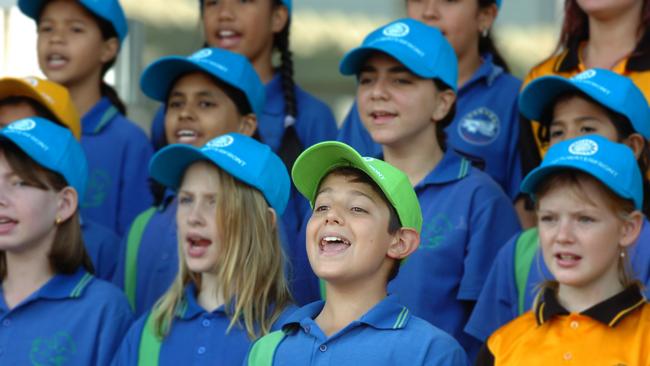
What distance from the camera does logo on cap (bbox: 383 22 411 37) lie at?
205 inches

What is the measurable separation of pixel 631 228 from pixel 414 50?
121 cm

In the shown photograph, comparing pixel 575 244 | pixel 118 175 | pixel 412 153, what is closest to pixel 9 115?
pixel 118 175

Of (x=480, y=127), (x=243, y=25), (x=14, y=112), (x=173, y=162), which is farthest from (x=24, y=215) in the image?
(x=480, y=127)

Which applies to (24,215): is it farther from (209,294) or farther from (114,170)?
(114,170)

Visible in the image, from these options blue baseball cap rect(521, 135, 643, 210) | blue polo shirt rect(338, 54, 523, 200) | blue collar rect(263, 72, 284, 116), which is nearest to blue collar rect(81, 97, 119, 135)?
blue collar rect(263, 72, 284, 116)

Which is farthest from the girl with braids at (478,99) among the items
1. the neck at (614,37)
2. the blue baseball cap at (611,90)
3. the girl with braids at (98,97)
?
the girl with braids at (98,97)

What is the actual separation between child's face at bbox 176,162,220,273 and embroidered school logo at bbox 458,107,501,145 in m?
A: 1.25

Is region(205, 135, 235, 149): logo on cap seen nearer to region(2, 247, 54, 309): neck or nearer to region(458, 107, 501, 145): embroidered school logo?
region(2, 247, 54, 309): neck

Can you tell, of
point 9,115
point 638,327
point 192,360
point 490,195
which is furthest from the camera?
A: point 9,115

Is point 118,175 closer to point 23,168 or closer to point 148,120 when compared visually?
point 23,168

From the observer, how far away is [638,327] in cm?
411

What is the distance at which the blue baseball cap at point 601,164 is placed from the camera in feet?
13.9

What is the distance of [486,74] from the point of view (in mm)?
5809

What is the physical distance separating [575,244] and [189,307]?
1.31m
